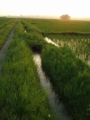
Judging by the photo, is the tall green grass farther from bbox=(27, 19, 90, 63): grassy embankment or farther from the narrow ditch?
bbox=(27, 19, 90, 63): grassy embankment

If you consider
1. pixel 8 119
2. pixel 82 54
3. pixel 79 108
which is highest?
pixel 8 119

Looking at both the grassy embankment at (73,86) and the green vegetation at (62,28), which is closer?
the grassy embankment at (73,86)

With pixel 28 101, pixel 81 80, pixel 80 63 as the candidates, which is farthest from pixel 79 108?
pixel 80 63

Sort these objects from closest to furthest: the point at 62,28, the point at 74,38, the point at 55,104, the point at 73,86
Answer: the point at 73,86 → the point at 55,104 → the point at 74,38 → the point at 62,28

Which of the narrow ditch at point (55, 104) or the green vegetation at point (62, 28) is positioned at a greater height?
the narrow ditch at point (55, 104)

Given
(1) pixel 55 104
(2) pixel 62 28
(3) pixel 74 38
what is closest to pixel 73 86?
(1) pixel 55 104

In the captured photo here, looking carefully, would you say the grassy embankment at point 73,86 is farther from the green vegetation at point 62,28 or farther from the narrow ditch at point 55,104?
the green vegetation at point 62,28

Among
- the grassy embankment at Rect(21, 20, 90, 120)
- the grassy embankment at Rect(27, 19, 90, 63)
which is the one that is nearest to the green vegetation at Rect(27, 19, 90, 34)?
the grassy embankment at Rect(27, 19, 90, 63)

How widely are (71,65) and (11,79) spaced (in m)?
2.48

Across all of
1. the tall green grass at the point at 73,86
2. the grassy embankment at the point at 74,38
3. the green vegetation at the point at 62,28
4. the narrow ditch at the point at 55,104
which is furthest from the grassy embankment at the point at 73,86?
the green vegetation at the point at 62,28

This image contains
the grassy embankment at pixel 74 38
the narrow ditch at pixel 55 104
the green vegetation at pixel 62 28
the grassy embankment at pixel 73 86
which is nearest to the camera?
the grassy embankment at pixel 73 86

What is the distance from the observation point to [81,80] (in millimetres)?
6492

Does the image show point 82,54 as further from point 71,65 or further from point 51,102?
point 51,102

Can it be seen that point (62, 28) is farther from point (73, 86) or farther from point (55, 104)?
point (73, 86)
